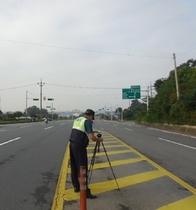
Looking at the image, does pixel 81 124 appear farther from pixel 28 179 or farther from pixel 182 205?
pixel 28 179

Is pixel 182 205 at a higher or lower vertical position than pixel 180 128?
lower

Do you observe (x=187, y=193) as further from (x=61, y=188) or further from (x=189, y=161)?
(x=189, y=161)

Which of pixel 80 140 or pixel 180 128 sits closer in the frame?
pixel 80 140

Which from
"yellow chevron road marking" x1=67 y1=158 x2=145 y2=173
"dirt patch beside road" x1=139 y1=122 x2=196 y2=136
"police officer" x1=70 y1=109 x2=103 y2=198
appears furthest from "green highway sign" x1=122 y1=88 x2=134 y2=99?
"police officer" x1=70 y1=109 x2=103 y2=198

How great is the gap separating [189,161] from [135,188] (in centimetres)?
443

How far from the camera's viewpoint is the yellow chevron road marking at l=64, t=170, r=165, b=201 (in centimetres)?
577

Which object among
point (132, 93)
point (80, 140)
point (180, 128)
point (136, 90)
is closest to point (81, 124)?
point (80, 140)

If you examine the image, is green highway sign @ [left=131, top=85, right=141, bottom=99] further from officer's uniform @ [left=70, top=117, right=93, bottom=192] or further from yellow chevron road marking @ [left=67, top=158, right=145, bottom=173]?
officer's uniform @ [left=70, top=117, right=93, bottom=192]

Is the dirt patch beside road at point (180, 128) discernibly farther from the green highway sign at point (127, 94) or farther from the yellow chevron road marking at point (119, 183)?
the yellow chevron road marking at point (119, 183)

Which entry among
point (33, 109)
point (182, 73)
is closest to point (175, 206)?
point (182, 73)

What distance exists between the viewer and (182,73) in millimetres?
38844

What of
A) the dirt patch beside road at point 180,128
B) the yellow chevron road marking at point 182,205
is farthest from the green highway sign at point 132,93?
the yellow chevron road marking at point 182,205

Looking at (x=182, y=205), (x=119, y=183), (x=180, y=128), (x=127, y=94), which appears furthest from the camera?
(x=127, y=94)

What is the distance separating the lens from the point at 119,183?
260 inches
